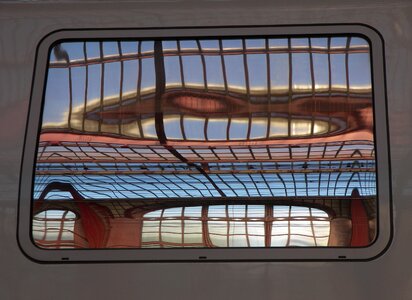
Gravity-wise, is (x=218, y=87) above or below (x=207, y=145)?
above

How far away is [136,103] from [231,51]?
18.2 inches

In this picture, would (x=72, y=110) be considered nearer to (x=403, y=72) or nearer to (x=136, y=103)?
(x=136, y=103)

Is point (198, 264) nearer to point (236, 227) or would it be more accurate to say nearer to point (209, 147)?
point (236, 227)

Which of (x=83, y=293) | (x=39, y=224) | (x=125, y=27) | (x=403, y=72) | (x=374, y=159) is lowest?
(x=83, y=293)

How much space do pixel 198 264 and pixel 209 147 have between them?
49 cm

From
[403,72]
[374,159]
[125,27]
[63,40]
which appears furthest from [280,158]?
[63,40]

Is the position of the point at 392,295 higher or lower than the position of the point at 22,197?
lower

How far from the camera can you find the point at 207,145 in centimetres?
294

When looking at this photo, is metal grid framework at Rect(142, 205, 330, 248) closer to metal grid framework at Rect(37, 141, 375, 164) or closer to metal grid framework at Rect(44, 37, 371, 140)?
metal grid framework at Rect(37, 141, 375, 164)

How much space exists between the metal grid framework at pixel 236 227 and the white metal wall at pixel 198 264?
10 centimetres

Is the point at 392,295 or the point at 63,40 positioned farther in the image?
the point at 63,40

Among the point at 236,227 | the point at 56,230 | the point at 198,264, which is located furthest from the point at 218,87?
the point at 56,230

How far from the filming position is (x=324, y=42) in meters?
2.99

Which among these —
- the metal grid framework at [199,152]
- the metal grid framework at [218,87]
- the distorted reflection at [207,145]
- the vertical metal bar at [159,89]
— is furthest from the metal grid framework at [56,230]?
the vertical metal bar at [159,89]
